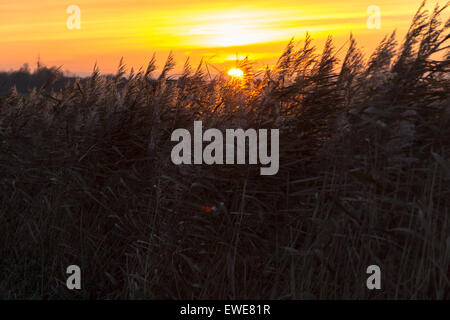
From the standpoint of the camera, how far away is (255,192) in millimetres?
4043

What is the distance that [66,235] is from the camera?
4.85m

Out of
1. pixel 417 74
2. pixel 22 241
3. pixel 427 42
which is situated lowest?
pixel 22 241

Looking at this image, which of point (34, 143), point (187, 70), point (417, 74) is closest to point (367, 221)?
point (417, 74)

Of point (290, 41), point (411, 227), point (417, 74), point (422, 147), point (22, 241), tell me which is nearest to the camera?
point (411, 227)

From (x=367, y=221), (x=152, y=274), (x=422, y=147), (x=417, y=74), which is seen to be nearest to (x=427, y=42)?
(x=417, y=74)

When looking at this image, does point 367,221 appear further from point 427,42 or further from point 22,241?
point 22,241

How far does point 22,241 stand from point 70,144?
1.03 metres

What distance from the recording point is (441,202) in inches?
150

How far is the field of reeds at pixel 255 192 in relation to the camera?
362 centimetres

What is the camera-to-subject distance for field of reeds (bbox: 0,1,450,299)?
3623 mm

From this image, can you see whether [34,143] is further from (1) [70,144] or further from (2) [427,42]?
(2) [427,42]

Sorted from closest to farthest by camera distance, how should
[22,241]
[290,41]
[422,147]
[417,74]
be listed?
1. [422,147]
2. [417,74]
3. [290,41]
4. [22,241]
